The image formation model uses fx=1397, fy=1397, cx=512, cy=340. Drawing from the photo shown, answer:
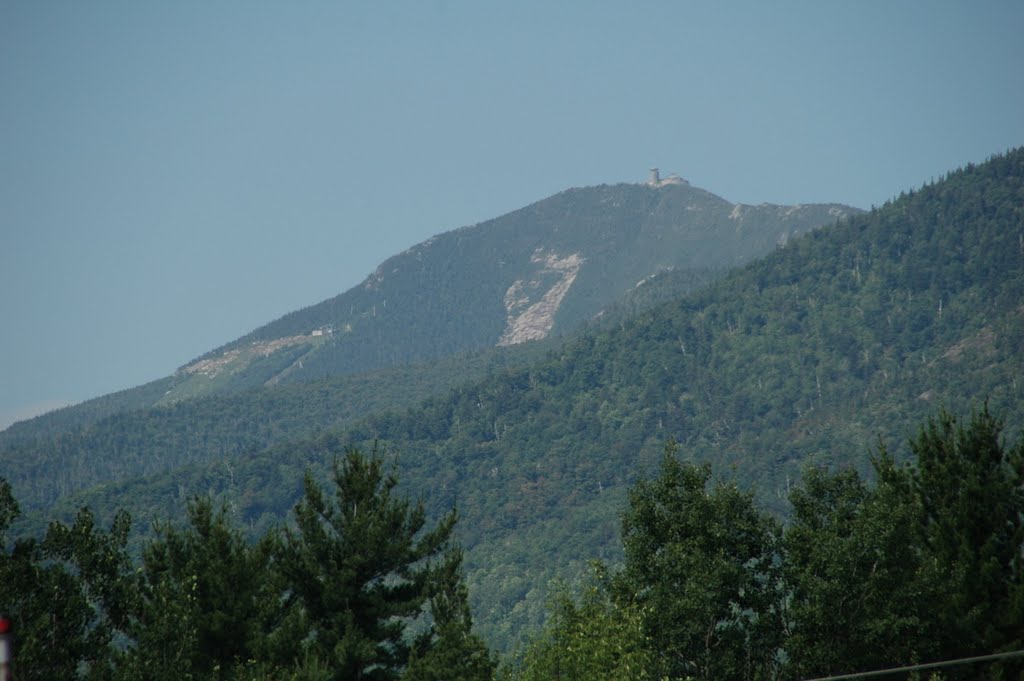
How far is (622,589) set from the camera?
49594mm

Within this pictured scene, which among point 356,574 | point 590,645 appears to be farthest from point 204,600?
point 590,645

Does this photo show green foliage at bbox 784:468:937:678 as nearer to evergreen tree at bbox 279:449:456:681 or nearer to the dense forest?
the dense forest

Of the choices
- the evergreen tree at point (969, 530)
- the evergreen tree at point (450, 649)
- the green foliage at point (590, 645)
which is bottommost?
the evergreen tree at point (969, 530)

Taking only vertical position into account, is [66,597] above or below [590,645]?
above

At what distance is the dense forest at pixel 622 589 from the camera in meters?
45.9

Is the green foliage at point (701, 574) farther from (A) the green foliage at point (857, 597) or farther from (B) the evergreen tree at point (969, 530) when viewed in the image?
(B) the evergreen tree at point (969, 530)

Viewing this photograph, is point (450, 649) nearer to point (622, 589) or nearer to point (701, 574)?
point (622, 589)

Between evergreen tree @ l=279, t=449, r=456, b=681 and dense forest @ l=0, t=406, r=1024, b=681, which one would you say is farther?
evergreen tree @ l=279, t=449, r=456, b=681

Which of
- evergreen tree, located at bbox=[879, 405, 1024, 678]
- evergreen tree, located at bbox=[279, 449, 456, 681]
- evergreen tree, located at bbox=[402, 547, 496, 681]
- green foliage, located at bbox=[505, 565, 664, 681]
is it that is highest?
evergreen tree, located at bbox=[279, 449, 456, 681]

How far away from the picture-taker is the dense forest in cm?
4588

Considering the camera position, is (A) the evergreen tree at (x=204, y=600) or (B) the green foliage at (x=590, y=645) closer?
(A) the evergreen tree at (x=204, y=600)

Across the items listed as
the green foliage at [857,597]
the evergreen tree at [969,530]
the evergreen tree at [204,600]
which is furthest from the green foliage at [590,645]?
the evergreen tree at [969,530]

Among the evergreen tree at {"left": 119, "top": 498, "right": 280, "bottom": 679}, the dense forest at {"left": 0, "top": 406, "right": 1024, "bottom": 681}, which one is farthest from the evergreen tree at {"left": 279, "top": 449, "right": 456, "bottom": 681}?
the evergreen tree at {"left": 119, "top": 498, "right": 280, "bottom": 679}

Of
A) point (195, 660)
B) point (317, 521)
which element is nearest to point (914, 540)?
point (317, 521)
